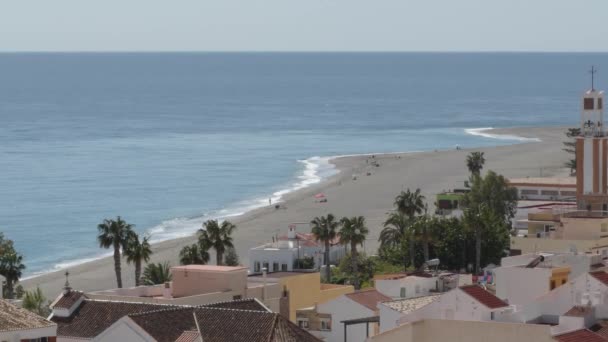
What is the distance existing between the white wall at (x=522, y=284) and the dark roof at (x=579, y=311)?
4.54 metres

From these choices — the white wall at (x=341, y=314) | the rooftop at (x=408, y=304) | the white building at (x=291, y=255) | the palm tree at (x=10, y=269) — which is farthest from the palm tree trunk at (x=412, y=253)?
the rooftop at (x=408, y=304)

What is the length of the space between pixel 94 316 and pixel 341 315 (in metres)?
9.12

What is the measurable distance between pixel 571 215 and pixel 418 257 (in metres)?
14.4

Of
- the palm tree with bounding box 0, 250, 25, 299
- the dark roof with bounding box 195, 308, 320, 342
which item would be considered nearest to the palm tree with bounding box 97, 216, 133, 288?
the palm tree with bounding box 0, 250, 25, 299

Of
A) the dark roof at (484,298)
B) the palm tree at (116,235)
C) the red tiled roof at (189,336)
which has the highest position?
the palm tree at (116,235)

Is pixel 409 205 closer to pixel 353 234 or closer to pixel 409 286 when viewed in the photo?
pixel 353 234

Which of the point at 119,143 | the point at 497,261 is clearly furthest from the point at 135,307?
the point at 119,143

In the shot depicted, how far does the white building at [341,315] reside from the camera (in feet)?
145

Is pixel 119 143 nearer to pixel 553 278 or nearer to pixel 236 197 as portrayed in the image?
pixel 236 197

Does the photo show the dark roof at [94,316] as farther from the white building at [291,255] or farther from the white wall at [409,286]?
the white building at [291,255]

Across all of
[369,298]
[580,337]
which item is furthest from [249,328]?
[369,298]

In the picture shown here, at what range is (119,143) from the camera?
19850 cm

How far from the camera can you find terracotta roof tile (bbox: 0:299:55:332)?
3011 cm

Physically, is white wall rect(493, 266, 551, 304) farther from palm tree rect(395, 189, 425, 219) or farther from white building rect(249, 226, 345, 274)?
palm tree rect(395, 189, 425, 219)
